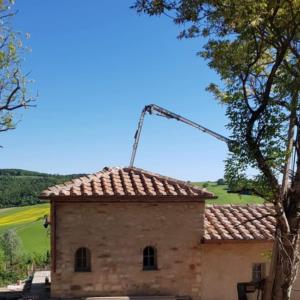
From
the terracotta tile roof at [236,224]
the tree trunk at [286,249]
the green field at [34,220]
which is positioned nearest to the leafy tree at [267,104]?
the tree trunk at [286,249]

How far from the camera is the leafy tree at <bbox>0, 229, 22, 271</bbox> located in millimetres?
54000

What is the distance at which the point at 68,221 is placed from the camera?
1373 cm

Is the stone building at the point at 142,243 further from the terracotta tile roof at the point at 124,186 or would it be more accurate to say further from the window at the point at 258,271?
the window at the point at 258,271

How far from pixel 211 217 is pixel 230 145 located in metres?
6.88

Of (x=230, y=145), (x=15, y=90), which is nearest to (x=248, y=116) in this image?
(x=230, y=145)

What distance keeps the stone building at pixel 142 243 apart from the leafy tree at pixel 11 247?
41.9 metres

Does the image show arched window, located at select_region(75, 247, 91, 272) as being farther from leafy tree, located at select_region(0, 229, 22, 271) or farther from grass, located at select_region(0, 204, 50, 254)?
leafy tree, located at select_region(0, 229, 22, 271)

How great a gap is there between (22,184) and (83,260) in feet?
317

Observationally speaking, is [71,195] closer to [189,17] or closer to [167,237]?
[167,237]

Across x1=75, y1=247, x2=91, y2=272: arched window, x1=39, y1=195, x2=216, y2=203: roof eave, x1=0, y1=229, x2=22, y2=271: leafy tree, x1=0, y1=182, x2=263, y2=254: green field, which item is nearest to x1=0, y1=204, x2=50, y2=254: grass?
x1=0, y1=182, x2=263, y2=254: green field

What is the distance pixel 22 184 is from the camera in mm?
106562

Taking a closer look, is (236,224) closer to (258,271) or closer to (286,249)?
(258,271)

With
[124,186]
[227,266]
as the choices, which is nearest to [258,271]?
[227,266]

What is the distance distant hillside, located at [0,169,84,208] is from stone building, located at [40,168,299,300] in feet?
229
